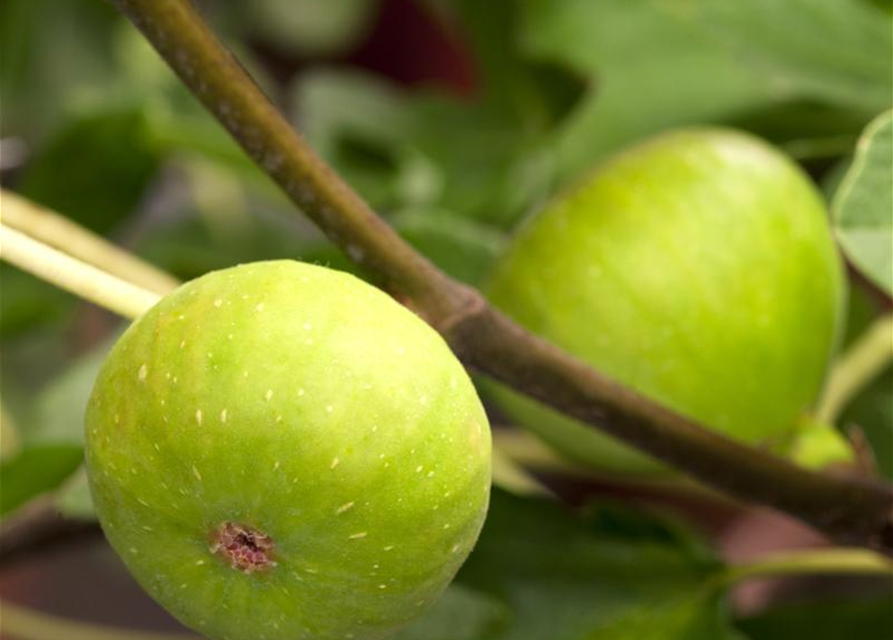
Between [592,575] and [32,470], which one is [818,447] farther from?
[32,470]

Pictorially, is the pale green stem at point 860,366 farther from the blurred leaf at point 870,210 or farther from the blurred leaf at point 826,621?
the blurred leaf at point 870,210

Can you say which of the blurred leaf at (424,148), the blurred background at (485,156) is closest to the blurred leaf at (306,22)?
the blurred background at (485,156)

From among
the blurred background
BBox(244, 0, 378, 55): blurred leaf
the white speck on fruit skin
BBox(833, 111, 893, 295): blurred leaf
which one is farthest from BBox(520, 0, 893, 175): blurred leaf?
BBox(244, 0, 378, 55): blurred leaf

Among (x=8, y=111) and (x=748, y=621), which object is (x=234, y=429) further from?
(x=8, y=111)

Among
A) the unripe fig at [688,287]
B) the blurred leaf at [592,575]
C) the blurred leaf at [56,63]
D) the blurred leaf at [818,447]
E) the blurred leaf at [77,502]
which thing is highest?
the blurred leaf at [77,502]

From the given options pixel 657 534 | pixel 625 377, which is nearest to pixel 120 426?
pixel 625 377

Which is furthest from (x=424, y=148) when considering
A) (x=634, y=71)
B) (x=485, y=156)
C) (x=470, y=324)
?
(x=470, y=324)
